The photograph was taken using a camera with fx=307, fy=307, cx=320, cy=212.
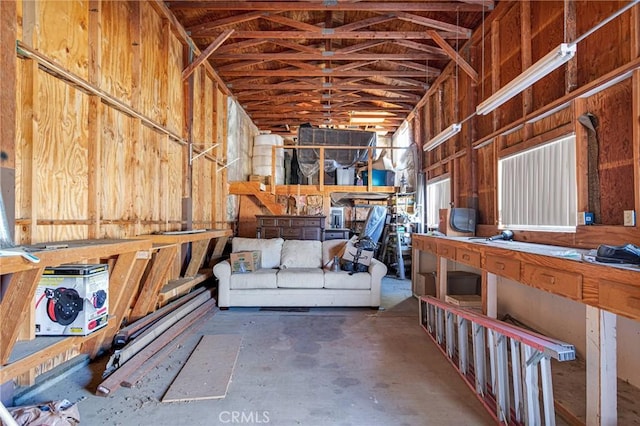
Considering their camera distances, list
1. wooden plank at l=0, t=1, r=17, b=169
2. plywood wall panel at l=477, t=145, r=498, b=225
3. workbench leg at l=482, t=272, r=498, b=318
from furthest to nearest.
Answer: plywood wall panel at l=477, t=145, r=498, b=225
workbench leg at l=482, t=272, r=498, b=318
wooden plank at l=0, t=1, r=17, b=169

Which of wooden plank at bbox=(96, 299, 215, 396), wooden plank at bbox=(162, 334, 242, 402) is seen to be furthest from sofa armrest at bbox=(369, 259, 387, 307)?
wooden plank at bbox=(96, 299, 215, 396)

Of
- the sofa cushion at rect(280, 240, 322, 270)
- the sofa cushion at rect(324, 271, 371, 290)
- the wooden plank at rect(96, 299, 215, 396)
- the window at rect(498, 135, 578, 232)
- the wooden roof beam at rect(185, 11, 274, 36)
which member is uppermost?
the wooden roof beam at rect(185, 11, 274, 36)

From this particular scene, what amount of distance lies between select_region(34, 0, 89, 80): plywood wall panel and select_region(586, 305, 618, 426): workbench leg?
3.79 m

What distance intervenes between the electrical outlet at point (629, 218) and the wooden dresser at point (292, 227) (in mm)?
4594

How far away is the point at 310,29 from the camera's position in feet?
14.6

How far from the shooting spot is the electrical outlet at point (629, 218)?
212 cm

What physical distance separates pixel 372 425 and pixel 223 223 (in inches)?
200

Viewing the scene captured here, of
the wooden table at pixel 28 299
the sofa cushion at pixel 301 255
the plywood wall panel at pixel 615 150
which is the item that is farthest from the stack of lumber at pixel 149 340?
the plywood wall panel at pixel 615 150

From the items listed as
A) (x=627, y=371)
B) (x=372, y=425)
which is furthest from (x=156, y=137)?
(x=627, y=371)

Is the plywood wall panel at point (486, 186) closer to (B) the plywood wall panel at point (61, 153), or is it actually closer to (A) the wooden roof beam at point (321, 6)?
(A) the wooden roof beam at point (321, 6)

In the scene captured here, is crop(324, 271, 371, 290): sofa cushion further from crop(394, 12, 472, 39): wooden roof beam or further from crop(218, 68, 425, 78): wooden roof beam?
crop(218, 68, 425, 78): wooden roof beam

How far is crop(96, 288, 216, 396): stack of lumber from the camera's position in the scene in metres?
2.35

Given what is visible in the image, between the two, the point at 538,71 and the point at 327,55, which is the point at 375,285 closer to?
the point at 538,71

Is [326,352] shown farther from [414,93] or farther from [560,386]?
[414,93]
